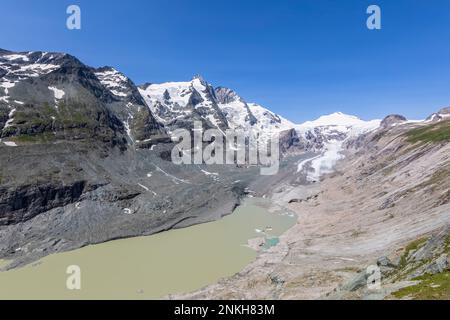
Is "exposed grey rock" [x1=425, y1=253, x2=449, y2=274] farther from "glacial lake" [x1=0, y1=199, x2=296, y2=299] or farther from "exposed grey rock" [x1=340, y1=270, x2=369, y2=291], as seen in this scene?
"glacial lake" [x1=0, y1=199, x2=296, y2=299]

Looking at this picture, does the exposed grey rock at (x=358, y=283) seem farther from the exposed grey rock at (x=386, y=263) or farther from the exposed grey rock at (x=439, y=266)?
the exposed grey rock at (x=439, y=266)

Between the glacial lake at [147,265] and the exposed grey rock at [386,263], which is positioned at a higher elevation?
the exposed grey rock at [386,263]

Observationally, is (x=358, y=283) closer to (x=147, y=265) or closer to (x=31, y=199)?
(x=147, y=265)

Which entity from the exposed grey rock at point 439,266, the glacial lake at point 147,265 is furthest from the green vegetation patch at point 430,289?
the glacial lake at point 147,265

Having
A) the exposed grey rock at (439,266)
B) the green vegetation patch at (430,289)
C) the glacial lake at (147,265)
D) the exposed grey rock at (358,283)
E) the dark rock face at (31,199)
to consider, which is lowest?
the glacial lake at (147,265)

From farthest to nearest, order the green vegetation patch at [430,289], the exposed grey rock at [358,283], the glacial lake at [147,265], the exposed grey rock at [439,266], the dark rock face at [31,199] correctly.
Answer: the dark rock face at [31,199] → the glacial lake at [147,265] → the exposed grey rock at [358,283] → the exposed grey rock at [439,266] → the green vegetation patch at [430,289]

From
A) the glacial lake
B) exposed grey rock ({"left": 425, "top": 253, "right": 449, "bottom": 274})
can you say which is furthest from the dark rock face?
exposed grey rock ({"left": 425, "top": 253, "right": 449, "bottom": 274})
